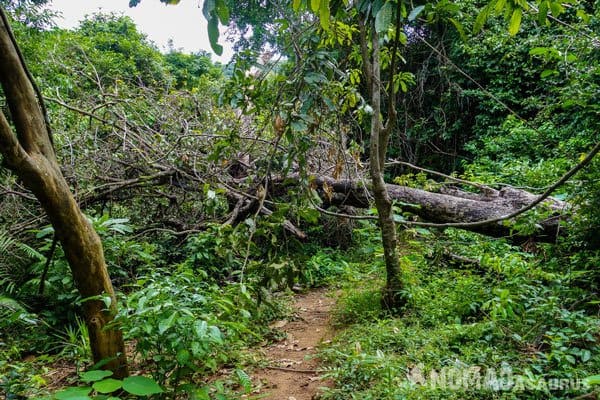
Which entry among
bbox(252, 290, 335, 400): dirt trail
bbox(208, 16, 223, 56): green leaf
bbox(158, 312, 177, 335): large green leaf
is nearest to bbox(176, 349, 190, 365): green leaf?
bbox(158, 312, 177, 335): large green leaf

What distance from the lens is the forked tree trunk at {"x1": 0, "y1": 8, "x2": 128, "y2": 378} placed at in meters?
1.63

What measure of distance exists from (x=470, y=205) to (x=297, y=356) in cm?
255

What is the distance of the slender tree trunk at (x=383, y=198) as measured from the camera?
2896mm

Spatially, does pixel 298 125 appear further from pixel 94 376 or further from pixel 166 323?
pixel 94 376

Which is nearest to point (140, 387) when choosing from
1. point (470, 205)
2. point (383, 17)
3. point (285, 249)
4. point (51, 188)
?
point (51, 188)

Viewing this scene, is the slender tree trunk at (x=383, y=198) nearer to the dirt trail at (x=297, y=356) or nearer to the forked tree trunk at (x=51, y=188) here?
the dirt trail at (x=297, y=356)

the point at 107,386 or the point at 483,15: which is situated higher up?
the point at 483,15

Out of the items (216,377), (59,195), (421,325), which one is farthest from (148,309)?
(421,325)

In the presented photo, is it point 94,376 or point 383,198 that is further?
point 383,198

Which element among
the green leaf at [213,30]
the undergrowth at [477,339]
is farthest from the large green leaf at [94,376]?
the green leaf at [213,30]

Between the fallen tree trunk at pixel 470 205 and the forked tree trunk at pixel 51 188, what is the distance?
1887 millimetres

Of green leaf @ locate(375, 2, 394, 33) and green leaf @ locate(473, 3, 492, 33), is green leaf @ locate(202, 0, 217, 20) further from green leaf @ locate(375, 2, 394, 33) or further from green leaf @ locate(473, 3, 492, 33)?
green leaf @ locate(473, 3, 492, 33)

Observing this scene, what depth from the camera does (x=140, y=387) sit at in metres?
1.60

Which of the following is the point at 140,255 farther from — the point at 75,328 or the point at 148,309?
the point at 148,309
